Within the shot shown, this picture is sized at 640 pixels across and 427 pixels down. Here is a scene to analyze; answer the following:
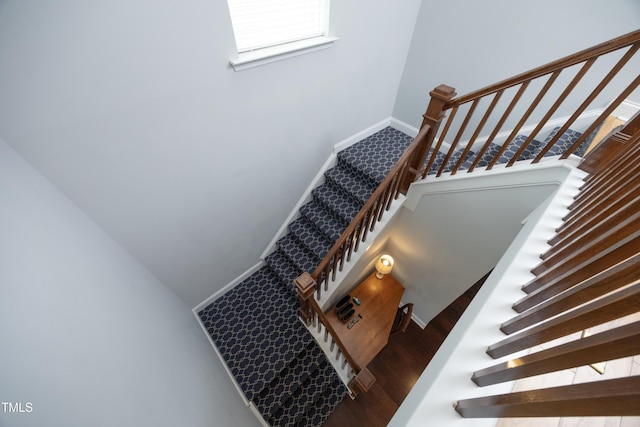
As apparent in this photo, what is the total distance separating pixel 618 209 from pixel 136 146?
2.42 metres

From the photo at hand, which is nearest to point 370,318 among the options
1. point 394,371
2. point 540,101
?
point 394,371

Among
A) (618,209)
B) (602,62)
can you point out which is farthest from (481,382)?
(602,62)

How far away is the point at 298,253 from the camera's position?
10.6ft

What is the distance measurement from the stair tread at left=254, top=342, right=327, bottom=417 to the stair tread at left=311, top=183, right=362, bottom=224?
1.49 meters

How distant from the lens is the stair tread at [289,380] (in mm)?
2546

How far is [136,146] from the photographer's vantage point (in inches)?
64.6

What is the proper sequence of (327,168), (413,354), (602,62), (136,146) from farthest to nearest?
(413,354) → (327,168) → (602,62) → (136,146)

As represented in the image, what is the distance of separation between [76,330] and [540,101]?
11.0 ft

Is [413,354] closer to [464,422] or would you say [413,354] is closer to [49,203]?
[464,422]

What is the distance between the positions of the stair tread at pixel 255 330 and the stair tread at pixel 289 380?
107 millimetres

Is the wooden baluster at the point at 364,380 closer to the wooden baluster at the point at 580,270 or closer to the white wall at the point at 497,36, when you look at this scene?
the wooden baluster at the point at 580,270

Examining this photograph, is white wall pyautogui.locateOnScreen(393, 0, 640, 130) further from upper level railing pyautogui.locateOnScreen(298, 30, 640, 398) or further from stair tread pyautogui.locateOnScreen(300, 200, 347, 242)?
stair tread pyautogui.locateOnScreen(300, 200, 347, 242)

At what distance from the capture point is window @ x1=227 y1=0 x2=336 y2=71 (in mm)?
1766

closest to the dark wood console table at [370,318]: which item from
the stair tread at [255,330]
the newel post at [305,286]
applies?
the stair tread at [255,330]
